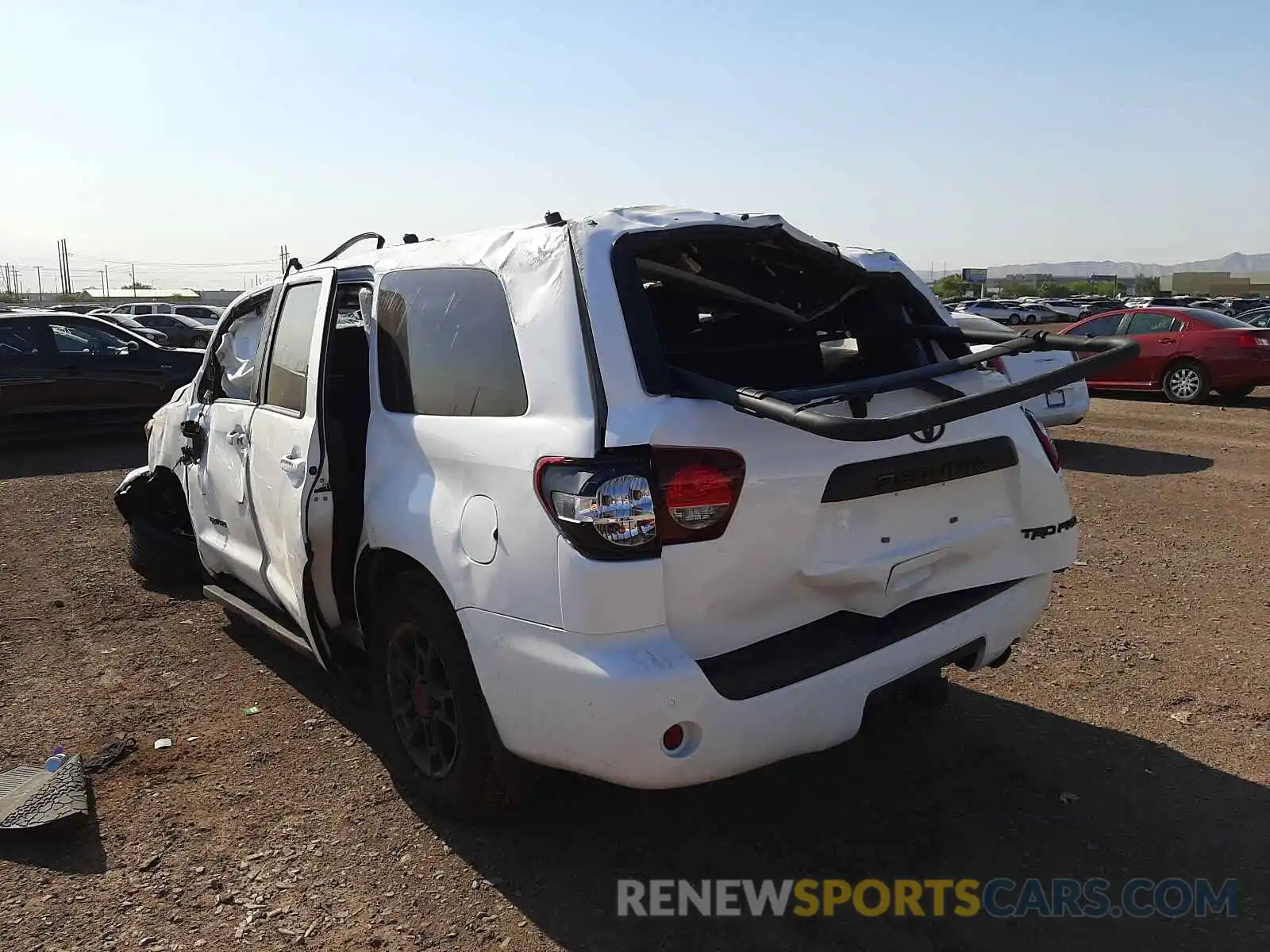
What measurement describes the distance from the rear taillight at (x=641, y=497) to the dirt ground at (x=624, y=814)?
113cm

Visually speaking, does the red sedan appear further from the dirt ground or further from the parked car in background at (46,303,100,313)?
the parked car in background at (46,303,100,313)

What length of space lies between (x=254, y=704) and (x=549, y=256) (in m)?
2.66

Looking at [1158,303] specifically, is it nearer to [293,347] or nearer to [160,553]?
[160,553]

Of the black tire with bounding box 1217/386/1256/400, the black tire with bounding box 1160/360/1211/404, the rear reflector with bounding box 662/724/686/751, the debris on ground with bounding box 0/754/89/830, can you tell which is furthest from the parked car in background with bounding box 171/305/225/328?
the rear reflector with bounding box 662/724/686/751

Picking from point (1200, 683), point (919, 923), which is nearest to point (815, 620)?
point (919, 923)

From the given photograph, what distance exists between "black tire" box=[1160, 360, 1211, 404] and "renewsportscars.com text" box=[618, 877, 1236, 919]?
44.5 feet

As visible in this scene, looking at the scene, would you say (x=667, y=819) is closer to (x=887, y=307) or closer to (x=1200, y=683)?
(x=887, y=307)

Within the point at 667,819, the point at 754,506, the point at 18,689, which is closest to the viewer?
the point at 754,506

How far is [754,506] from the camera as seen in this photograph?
280cm

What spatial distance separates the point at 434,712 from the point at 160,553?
3625 millimetres

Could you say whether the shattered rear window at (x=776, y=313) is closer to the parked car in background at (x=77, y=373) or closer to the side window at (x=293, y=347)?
the side window at (x=293, y=347)

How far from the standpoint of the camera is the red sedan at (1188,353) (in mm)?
14406

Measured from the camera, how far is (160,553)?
6203 millimetres

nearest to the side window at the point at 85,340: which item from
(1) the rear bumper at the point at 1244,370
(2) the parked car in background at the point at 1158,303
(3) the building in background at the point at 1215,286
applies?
(1) the rear bumper at the point at 1244,370
